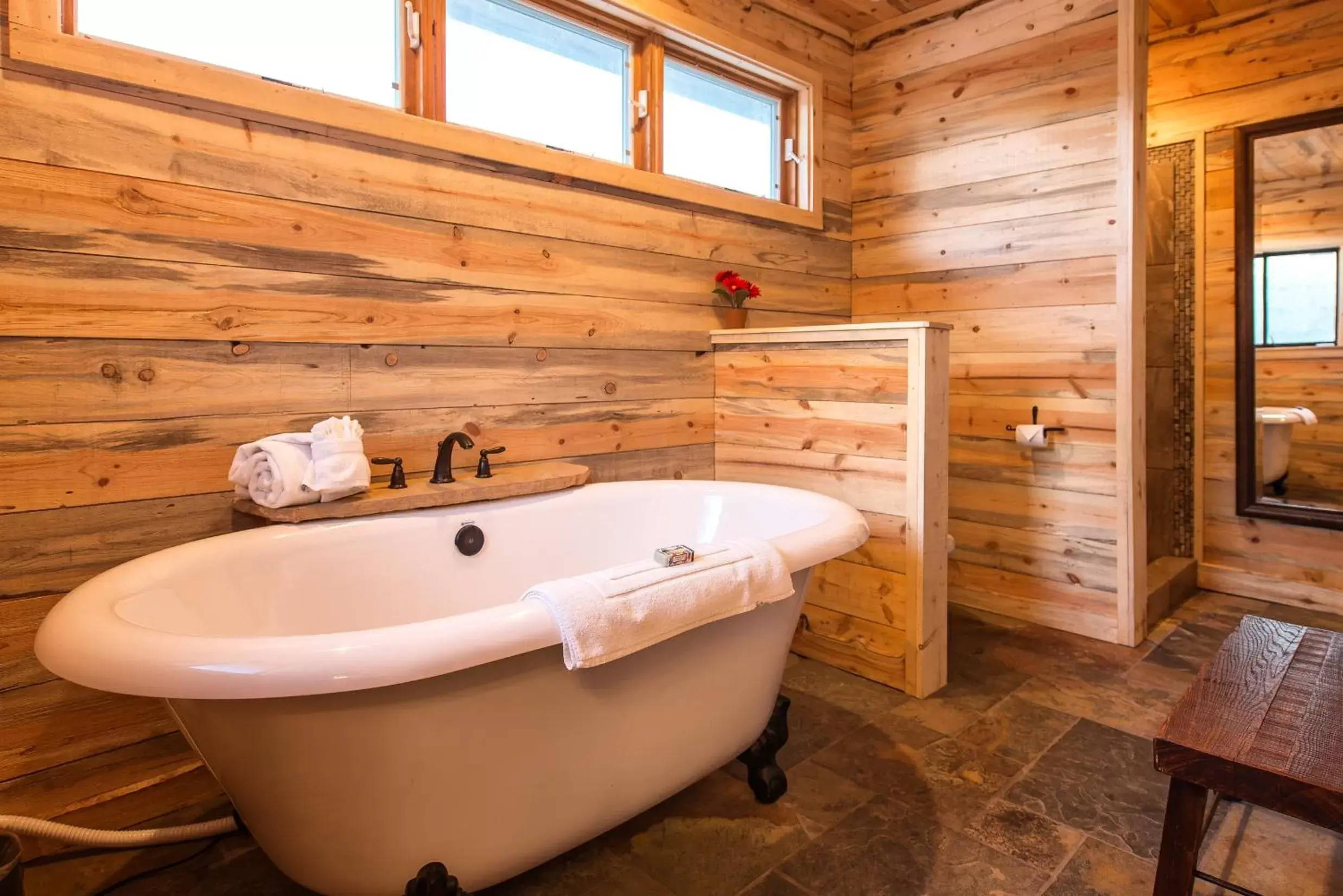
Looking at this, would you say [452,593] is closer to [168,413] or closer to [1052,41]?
[168,413]

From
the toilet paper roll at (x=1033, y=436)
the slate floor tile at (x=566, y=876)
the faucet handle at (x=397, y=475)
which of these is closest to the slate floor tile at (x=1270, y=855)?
the slate floor tile at (x=566, y=876)

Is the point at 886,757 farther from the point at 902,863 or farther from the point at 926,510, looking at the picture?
the point at 926,510

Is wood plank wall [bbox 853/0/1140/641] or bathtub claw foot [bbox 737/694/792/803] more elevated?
wood plank wall [bbox 853/0/1140/641]

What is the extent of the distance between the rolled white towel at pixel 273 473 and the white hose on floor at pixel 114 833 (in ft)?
2.19

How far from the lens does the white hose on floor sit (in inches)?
55.8

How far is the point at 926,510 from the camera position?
84.6 inches

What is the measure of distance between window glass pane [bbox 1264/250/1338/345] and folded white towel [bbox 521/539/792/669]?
2642 mm

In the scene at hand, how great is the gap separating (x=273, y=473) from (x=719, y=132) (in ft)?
7.08

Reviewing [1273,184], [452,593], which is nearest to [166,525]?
[452,593]

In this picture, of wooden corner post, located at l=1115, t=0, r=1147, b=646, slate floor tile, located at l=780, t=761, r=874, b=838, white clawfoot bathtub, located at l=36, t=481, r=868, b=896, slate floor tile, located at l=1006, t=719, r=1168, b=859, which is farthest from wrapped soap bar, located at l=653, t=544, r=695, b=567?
wooden corner post, located at l=1115, t=0, r=1147, b=646

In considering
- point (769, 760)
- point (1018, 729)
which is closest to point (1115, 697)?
point (1018, 729)

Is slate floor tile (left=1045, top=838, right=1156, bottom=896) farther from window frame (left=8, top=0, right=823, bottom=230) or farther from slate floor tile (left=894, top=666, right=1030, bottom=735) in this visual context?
window frame (left=8, top=0, right=823, bottom=230)

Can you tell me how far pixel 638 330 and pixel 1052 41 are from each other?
1845 mm

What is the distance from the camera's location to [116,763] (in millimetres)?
1594
